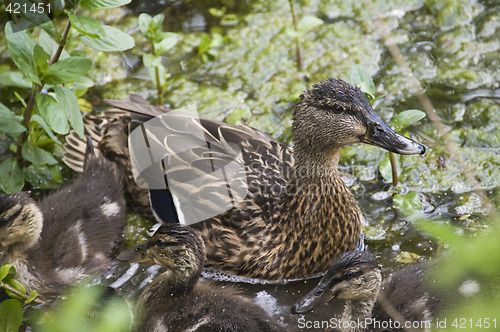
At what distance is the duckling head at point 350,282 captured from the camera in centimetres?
270

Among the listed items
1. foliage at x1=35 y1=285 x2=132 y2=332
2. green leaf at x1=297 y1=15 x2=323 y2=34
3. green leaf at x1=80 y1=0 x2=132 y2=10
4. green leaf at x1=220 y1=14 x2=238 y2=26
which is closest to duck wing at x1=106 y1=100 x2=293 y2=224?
green leaf at x1=80 y1=0 x2=132 y2=10

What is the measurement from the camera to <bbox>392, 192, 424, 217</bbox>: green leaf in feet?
11.3

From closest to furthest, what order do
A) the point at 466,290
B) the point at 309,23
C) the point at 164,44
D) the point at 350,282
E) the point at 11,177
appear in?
1. the point at 466,290
2. the point at 350,282
3. the point at 11,177
4. the point at 164,44
5. the point at 309,23

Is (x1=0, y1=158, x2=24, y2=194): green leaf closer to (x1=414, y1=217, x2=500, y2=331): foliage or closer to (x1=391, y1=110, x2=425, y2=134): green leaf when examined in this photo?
(x1=391, y1=110, x2=425, y2=134): green leaf

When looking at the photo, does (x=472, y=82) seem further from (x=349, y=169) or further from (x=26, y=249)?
(x=26, y=249)

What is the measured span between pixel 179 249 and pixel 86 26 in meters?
1.06

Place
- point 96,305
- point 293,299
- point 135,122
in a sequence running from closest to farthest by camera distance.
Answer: point 96,305 → point 293,299 → point 135,122

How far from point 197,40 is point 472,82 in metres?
1.92

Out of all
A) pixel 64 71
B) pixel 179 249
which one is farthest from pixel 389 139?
pixel 64 71

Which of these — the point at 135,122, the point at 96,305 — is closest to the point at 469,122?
the point at 135,122

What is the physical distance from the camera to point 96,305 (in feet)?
7.75

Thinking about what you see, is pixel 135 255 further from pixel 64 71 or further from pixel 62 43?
pixel 62 43

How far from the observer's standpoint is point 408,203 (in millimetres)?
3480

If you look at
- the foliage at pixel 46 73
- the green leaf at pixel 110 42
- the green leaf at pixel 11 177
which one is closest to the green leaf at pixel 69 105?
the foliage at pixel 46 73
